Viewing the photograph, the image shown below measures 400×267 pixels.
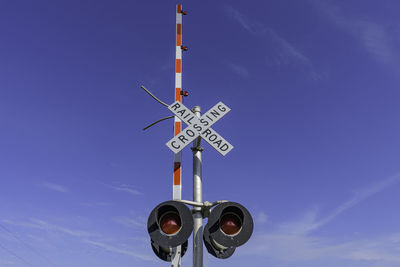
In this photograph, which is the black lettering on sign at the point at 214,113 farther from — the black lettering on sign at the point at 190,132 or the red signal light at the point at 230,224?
the red signal light at the point at 230,224

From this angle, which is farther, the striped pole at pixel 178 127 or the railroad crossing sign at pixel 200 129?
the railroad crossing sign at pixel 200 129

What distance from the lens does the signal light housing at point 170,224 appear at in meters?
3.28

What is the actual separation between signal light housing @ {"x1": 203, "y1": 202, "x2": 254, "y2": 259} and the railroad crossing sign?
2.33ft

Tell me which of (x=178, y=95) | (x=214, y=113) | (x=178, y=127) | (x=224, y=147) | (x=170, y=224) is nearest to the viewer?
(x=170, y=224)

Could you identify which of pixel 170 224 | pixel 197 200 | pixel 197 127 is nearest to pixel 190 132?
pixel 197 127

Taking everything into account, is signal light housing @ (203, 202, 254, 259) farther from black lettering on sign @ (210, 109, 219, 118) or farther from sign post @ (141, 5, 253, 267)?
black lettering on sign @ (210, 109, 219, 118)

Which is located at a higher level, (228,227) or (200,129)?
(200,129)

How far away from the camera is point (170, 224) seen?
3.36 meters

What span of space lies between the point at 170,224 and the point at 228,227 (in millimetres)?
593

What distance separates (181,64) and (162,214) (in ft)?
7.55

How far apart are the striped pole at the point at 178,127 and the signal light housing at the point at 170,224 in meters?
0.27

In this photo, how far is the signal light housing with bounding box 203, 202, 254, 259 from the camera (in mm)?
3398

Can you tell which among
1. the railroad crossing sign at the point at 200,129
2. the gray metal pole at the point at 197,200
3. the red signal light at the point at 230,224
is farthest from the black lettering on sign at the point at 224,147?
the red signal light at the point at 230,224

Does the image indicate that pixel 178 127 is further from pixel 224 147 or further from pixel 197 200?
pixel 197 200
